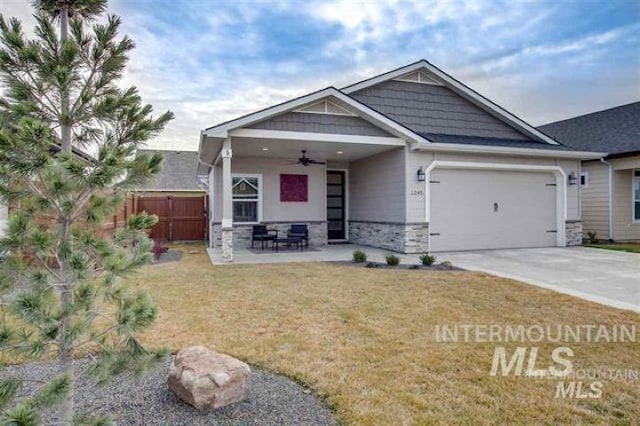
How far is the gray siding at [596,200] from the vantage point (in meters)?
14.0

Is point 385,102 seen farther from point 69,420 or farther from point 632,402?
point 69,420

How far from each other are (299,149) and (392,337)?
7904 mm

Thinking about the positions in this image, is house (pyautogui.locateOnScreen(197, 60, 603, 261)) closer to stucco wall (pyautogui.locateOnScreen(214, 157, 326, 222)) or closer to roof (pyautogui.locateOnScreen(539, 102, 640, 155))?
stucco wall (pyautogui.locateOnScreen(214, 157, 326, 222))

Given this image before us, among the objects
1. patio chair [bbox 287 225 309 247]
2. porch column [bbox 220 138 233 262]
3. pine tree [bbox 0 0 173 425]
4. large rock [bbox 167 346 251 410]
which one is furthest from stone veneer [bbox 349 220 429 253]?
pine tree [bbox 0 0 173 425]

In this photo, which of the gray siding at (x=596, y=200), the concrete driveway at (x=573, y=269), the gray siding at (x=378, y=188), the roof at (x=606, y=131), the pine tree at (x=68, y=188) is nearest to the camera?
the pine tree at (x=68, y=188)

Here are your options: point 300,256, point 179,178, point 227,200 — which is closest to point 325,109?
point 227,200

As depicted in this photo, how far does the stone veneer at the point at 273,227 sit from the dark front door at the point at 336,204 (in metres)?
0.95

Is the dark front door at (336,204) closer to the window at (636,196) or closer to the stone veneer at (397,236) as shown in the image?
the stone veneer at (397,236)

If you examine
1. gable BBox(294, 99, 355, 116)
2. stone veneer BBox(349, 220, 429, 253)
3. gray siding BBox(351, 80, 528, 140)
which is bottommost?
stone veneer BBox(349, 220, 429, 253)

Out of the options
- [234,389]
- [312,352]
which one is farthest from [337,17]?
[234,389]

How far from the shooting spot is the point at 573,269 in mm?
7988

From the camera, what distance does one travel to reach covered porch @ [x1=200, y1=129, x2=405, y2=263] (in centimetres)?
1084

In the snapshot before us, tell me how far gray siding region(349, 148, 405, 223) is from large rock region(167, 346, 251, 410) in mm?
8204

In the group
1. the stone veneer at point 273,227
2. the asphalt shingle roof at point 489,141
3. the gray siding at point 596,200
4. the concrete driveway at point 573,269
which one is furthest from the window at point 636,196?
the stone veneer at point 273,227
